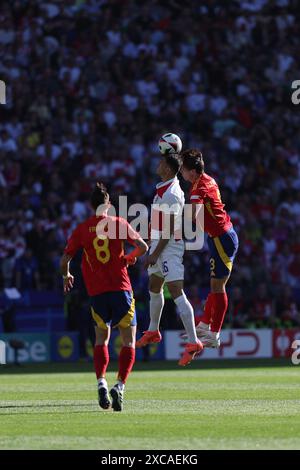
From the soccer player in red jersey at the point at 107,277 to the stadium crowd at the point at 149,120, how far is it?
44.4ft

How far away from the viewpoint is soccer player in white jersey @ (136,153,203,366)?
14781 mm

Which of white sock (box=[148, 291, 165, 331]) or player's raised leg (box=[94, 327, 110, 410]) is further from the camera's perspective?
white sock (box=[148, 291, 165, 331])

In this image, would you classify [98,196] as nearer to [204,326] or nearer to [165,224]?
[165,224]

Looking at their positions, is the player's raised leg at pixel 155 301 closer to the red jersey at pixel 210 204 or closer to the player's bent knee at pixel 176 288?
the player's bent knee at pixel 176 288

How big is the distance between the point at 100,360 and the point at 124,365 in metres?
0.27

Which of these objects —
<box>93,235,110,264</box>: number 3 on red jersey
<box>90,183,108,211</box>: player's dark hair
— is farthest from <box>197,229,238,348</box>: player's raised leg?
<box>90,183,108,211</box>: player's dark hair

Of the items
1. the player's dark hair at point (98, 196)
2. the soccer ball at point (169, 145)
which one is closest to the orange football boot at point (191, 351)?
the soccer ball at point (169, 145)

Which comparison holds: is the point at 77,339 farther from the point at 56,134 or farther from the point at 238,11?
the point at 238,11

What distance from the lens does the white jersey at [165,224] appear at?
1478cm

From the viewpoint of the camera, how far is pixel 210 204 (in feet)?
51.0

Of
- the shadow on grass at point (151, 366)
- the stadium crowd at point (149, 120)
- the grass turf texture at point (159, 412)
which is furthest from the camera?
the stadium crowd at point (149, 120)

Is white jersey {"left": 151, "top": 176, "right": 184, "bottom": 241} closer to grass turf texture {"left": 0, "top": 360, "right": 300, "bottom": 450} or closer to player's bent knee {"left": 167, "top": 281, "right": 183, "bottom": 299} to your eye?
player's bent knee {"left": 167, "top": 281, "right": 183, "bottom": 299}
